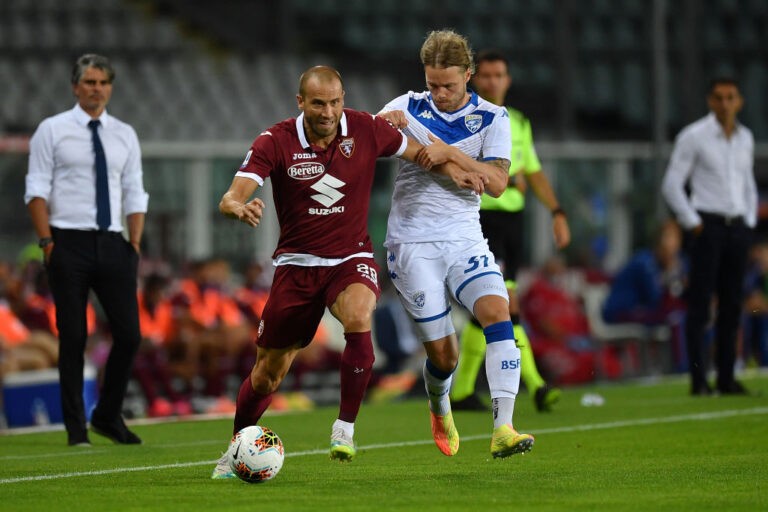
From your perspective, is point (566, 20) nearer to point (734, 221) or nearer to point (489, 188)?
point (734, 221)

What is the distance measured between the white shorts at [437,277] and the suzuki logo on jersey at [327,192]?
2.15 feet

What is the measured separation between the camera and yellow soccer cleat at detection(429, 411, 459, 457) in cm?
782

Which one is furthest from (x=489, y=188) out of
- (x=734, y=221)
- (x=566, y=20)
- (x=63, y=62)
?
(x=566, y=20)

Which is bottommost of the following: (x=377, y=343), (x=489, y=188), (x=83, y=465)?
(x=377, y=343)

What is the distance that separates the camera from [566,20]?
28.3m

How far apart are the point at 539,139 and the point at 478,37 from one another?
2147mm

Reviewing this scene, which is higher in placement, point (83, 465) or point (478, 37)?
point (478, 37)

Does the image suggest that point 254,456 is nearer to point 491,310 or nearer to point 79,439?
point 491,310

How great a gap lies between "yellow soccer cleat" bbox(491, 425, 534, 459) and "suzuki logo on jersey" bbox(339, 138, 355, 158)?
4.82ft

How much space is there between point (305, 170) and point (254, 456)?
53.7 inches

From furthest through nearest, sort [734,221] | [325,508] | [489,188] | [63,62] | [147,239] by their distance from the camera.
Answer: [63,62] < [147,239] < [734,221] < [489,188] < [325,508]

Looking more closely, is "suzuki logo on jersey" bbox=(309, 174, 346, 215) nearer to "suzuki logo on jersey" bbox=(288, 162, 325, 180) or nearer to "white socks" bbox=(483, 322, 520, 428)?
"suzuki logo on jersey" bbox=(288, 162, 325, 180)

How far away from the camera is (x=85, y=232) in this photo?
30.9ft

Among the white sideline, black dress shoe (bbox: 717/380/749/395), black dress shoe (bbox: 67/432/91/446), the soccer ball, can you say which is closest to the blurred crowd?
black dress shoe (bbox: 67/432/91/446)
